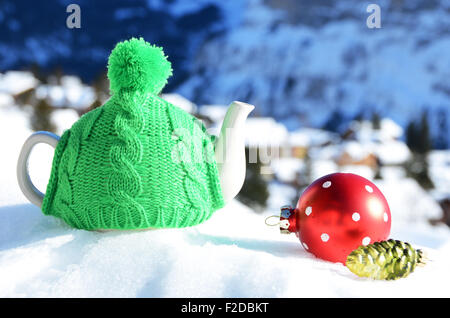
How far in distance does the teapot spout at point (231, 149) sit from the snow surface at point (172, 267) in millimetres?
101

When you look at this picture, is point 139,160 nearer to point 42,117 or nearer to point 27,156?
point 27,156

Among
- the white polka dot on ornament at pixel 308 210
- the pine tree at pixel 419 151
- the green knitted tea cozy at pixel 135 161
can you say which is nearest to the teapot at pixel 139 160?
the green knitted tea cozy at pixel 135 161

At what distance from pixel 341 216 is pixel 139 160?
309 mm

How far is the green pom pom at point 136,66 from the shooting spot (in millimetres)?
674

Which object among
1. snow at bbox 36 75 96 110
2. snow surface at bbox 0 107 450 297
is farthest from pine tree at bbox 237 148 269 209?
snow surface at bbox 0 107 450 297

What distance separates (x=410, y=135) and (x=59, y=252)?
8.11 ft

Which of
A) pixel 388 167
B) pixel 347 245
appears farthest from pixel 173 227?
pixel 388 167

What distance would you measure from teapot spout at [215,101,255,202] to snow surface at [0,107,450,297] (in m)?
0.10

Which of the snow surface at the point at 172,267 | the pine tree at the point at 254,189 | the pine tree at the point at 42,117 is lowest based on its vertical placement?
the pine tree at the point at 254,189

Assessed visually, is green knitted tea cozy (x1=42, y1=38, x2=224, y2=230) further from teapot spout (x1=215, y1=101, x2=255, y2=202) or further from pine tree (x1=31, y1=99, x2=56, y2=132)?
pine tree (x1=31, y1=99, x2=56, y2=132)

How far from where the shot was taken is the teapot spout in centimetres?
71

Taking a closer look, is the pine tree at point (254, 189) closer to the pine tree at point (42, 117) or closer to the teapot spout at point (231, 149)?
the pine tree at point (42, 117)

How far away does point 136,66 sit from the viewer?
2.20 ft
